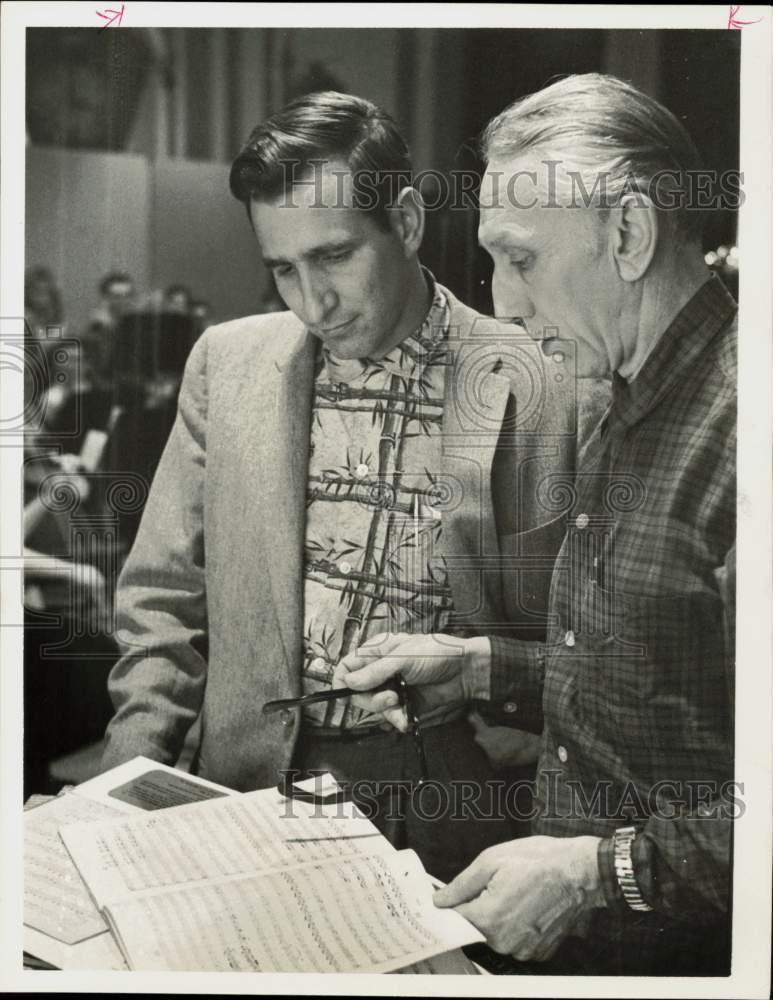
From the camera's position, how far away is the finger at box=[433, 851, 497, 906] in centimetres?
212

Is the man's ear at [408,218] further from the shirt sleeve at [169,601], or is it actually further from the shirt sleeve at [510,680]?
the shirt sleeve at [510,680]

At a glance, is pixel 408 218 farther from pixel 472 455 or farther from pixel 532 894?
pixel 532 894

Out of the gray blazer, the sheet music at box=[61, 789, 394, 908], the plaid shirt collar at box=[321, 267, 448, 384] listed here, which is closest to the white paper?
the sheet music at box=[61, 789, 394, 908]

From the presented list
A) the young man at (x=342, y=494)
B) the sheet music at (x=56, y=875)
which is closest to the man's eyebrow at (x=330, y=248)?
the young man at (x=342, y=494)

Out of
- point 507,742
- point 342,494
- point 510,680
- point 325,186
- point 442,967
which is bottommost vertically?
point 442,967

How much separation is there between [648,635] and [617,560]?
0.16 meters

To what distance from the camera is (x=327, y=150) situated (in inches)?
82.9

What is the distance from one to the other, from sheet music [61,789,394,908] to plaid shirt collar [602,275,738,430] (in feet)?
3.29

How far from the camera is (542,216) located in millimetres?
2088

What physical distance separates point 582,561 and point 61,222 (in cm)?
129

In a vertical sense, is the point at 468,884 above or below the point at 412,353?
below

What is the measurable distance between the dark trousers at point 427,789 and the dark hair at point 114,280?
1.00m

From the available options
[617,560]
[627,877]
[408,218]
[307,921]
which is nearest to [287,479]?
[408,218]

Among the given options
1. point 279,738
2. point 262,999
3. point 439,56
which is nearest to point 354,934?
point 262,999
